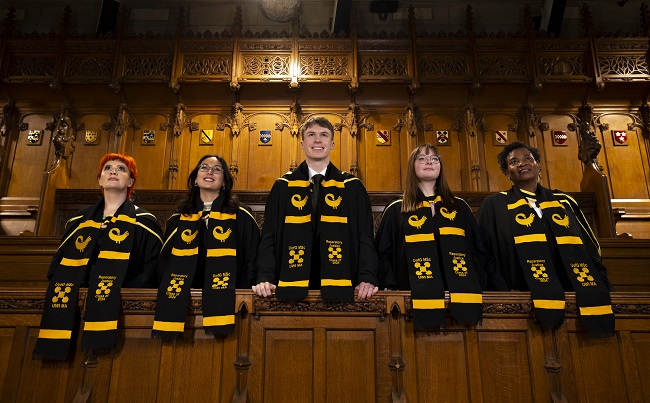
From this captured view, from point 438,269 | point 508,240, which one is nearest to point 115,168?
point 438,269

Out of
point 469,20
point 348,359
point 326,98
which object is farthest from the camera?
point 469,20

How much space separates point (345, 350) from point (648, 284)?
3.33m

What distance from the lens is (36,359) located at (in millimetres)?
2545

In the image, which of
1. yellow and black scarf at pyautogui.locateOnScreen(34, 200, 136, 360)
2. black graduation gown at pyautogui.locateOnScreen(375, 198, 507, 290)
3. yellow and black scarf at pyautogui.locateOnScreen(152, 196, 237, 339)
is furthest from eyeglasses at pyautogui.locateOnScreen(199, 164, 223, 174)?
black graduation gown at pyautogui.locateOnScreen(375, 198, 507, 290)

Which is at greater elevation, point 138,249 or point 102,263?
point 138,249

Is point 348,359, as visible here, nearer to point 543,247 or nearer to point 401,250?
point 401,250

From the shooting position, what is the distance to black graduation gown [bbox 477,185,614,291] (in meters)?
3.03

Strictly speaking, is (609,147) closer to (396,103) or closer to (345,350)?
(396,103)

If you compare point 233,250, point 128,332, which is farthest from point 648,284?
point 128,332

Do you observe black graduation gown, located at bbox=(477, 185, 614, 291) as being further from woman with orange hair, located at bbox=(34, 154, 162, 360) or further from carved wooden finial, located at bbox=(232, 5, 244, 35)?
carved wooden finial, located at bbox=(232, 5, 244, 35)

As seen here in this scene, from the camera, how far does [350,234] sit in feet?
9.57

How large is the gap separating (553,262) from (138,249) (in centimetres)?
274

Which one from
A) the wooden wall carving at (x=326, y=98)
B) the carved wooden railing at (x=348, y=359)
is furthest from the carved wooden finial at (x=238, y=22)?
the carved wooden railing at (x=348, y=359)

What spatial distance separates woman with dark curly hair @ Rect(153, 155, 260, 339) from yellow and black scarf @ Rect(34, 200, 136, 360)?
0.26m
